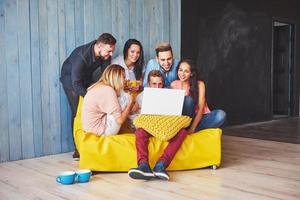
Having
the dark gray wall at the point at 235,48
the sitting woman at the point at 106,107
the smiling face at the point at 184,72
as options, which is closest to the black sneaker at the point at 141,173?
the sitting woman at the point at 106,107

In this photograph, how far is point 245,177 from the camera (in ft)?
9.23

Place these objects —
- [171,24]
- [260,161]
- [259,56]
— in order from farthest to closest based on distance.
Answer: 1. [259,56]
2. [171,24]
3. [260,161]

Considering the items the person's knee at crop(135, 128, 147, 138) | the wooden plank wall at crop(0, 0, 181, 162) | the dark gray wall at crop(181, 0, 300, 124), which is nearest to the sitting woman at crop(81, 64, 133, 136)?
the person's knee at crop(135, 128, 147, 138)

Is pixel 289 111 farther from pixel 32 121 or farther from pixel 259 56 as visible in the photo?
pixel 32 121

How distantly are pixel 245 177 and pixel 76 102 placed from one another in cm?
172

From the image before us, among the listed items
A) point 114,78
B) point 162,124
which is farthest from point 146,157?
point 114,78

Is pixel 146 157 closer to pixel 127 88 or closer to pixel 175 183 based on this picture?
pixel 175 183

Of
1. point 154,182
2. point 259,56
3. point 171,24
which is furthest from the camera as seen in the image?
point 259,56

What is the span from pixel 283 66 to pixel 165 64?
444 cm

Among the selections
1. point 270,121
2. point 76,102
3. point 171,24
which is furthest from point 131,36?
point 270,121

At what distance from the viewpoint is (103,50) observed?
341cm

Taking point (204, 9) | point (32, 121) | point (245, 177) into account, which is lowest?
point (245, 177)

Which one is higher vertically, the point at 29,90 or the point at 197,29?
the point at 197,29

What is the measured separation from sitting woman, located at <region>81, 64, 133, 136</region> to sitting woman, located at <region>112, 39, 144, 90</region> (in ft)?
2.13
